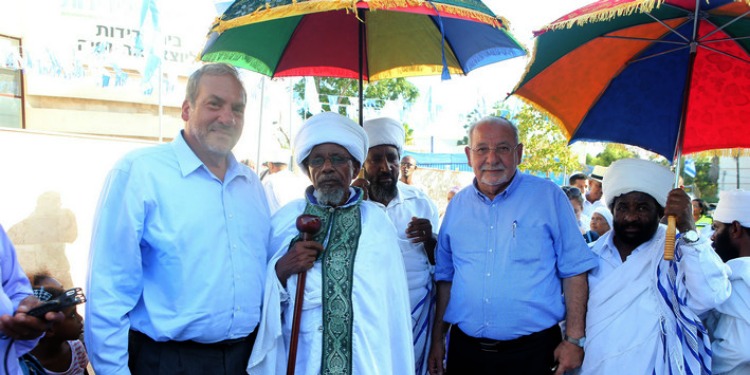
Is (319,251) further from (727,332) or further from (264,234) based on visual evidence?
(727,332)

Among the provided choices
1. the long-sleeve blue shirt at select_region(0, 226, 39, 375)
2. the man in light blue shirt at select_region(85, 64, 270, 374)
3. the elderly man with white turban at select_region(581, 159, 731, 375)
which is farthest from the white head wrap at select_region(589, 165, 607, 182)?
the long-sleeve blue shirt at select_region(0, 226, 39, 375)

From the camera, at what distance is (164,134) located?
1345cm

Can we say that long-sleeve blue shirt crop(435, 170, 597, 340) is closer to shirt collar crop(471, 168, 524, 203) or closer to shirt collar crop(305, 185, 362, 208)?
shirt collar crop(471, 168, 524, 203)

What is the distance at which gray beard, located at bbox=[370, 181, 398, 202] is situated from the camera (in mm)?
3771

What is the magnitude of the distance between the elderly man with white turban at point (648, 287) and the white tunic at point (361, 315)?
3.55 ft

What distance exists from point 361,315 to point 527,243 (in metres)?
1.02

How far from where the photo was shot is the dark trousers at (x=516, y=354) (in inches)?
121

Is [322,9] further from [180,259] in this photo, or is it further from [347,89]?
[347,89]

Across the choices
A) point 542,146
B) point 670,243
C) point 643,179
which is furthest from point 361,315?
point 542,146

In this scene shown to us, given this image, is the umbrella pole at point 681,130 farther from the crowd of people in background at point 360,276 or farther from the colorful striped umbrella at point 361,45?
the colorful striped umbrella at point 361,45

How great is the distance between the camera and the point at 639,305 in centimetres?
298

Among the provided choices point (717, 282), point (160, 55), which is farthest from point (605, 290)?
point (160, 55)

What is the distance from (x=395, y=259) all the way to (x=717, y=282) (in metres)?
1.60

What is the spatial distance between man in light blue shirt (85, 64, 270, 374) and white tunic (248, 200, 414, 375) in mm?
95
